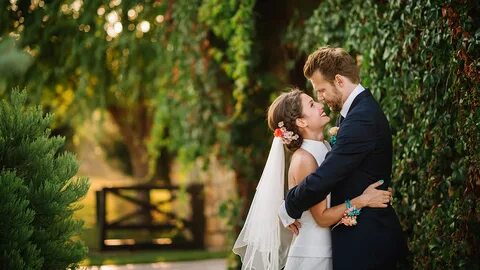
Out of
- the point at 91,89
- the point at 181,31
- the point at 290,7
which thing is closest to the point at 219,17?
the point at 290,7

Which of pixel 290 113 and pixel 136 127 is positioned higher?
pixel 136 127

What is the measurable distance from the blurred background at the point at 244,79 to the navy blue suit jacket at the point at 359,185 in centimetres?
59

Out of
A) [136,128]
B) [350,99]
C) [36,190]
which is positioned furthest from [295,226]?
[136,128]

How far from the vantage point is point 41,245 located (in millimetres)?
4262

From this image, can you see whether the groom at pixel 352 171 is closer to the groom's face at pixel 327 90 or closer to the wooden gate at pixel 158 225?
the groom's face at pixel 327 90

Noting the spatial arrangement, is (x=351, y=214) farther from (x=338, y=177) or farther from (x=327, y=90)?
(x=327, y=90)

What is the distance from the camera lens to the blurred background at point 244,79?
14.8 ft

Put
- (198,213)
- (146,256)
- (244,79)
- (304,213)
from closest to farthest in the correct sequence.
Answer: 1. (304,213)
2. (244,79)
3. (146,256)
4. (198,213)

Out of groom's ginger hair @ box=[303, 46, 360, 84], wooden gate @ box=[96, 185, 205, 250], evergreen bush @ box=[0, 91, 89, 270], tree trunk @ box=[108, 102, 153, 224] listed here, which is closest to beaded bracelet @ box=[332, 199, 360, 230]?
groom's ginger hair @ box=[303, 46, 360, 84]

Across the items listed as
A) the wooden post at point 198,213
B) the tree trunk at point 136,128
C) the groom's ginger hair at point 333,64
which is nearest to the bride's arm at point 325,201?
the groom's ginger hair at point 333,64

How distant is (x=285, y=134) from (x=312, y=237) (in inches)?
21.8

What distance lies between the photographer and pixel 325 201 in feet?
13.8

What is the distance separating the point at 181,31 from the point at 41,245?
4533mm

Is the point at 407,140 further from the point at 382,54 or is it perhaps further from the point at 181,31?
the point at 181,31
